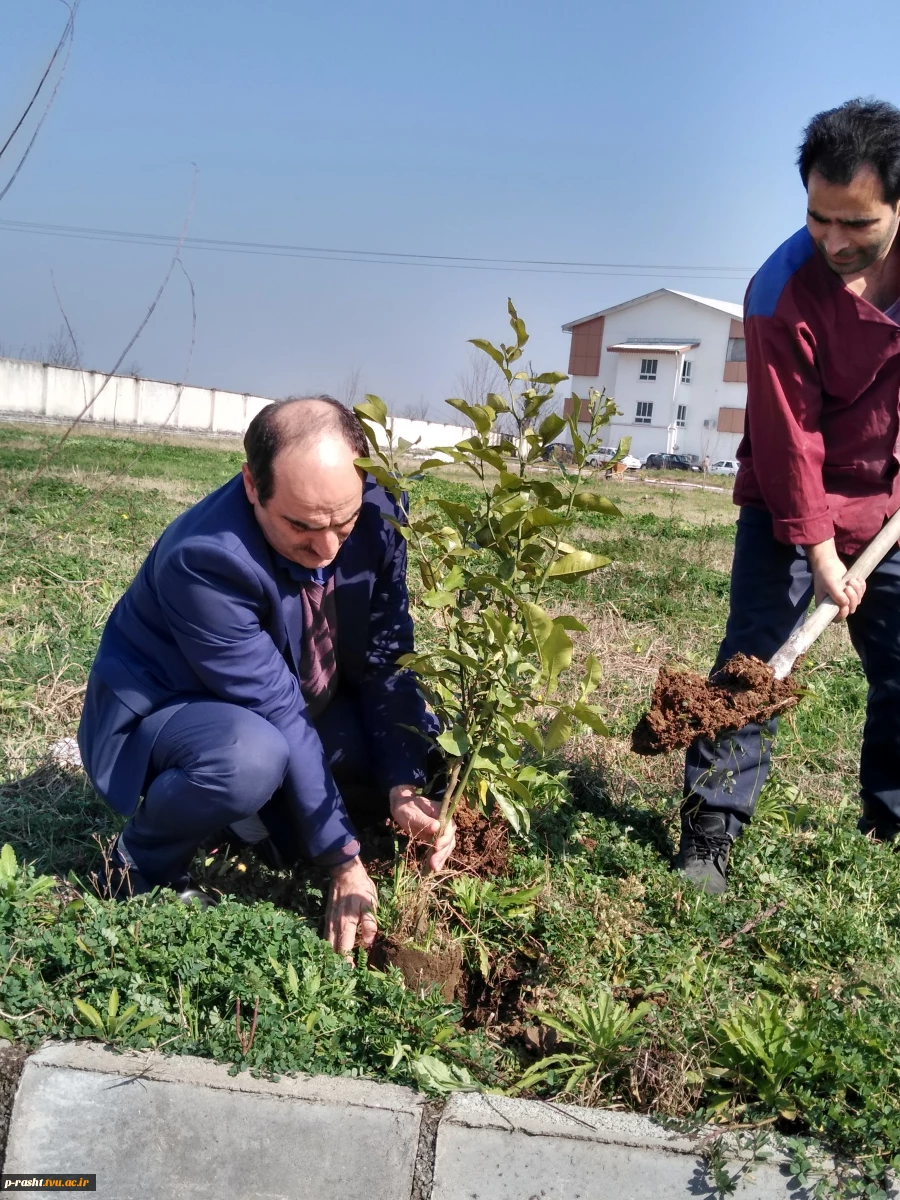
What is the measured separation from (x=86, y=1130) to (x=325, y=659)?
4.26 ft

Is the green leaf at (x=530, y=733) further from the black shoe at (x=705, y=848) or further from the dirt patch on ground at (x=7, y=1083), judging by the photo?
the dirt patch on ground at (x=7, y=1083)

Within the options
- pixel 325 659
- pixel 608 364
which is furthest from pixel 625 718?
pixel 608 364

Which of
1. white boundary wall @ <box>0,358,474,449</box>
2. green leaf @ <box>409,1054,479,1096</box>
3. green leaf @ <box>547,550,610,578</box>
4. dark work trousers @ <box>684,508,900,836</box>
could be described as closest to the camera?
green leaf @ <box>409,1054,479,1096</box>

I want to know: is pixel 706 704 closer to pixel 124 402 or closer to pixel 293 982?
pixel 293 982

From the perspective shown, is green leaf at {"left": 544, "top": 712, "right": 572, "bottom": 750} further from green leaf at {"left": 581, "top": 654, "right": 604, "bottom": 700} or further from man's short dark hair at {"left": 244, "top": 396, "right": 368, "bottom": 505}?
man's short dark hair at {"left": 244, "top": 396, "right": 368, "bottom": 505}

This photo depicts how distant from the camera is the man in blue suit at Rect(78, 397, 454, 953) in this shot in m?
2.45

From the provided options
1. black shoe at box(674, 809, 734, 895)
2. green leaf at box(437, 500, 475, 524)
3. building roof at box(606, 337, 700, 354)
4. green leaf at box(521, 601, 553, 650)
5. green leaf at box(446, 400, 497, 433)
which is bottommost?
black shoe at box(674, 809, 734, 895)

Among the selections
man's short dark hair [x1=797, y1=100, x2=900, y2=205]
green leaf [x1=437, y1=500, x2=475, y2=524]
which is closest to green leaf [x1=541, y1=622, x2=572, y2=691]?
green leaf [x1=437, y1=500, x2=475, y2=524]

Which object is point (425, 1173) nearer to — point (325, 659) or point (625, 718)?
point (325, 659)

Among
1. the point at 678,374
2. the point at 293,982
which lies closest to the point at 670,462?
the point at 678,374

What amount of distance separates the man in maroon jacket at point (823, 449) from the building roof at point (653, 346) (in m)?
52.6

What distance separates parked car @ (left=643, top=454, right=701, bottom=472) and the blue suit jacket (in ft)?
142

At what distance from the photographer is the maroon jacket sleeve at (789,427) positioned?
9.36 ft

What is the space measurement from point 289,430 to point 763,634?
5.23ft
